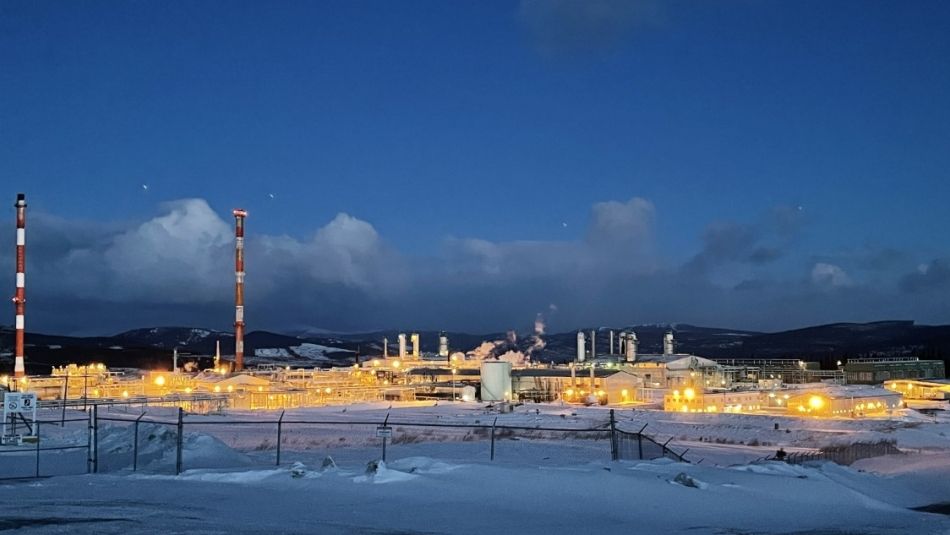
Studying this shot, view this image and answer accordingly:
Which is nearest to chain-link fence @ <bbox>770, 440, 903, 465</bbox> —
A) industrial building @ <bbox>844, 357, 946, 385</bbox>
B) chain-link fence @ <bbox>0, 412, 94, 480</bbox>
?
chain-link fence @ <bbox>0, 412, 94, 480</bbox>

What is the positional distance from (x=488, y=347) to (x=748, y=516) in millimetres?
120403

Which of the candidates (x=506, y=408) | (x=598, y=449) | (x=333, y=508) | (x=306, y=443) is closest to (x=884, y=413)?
(x=506, y=408)

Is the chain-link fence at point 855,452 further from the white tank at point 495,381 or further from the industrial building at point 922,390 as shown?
the industrial building at point 922,390

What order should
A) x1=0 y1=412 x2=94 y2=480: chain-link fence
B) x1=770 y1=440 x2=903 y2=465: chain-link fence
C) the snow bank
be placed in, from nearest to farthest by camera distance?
x1=0 y1=412 x2=94 y2=480: chain-link fence → the snow bank → x1=770 y1=440 x2=903 y2=465: chain-link fence

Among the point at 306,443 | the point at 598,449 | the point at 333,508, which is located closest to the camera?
the point at 333,508

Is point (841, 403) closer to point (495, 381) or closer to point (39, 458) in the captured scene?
point (495, 381)

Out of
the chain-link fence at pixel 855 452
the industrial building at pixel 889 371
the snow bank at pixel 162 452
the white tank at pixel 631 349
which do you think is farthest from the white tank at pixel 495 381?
the snow bank at pixel 162 452

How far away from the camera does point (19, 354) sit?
78875 millimetres

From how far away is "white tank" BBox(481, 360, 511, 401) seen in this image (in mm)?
85625

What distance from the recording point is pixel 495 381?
282 ft

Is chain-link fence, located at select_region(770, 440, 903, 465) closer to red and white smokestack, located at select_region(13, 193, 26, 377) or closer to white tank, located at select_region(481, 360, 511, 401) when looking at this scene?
white tank, located at select_region(481, 360, 511, 401)

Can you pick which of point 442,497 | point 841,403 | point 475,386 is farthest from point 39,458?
point 475,386

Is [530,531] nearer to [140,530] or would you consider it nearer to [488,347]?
[140,530]

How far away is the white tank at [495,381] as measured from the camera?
281 feet
